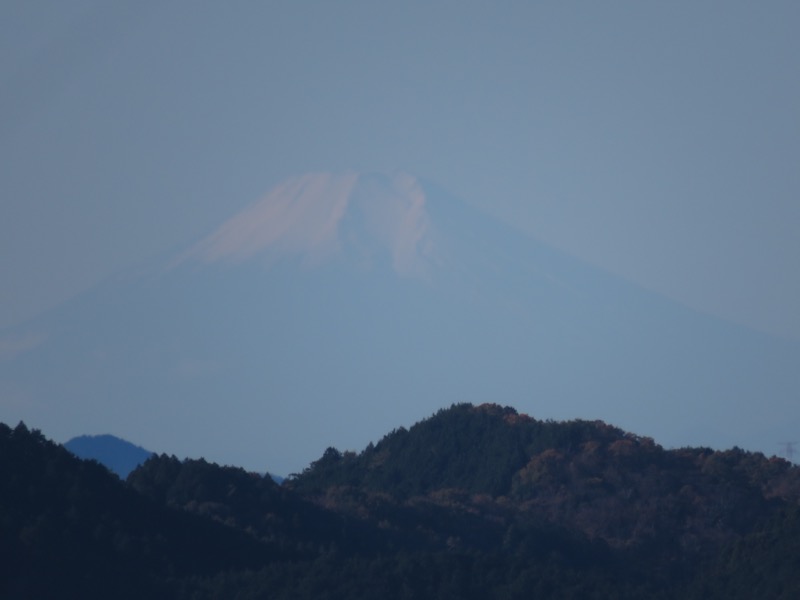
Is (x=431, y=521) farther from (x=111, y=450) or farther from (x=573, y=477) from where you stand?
(x=111, y=450)

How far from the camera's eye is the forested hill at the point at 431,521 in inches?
867

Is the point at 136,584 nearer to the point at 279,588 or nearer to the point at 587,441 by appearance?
the point at 279,588

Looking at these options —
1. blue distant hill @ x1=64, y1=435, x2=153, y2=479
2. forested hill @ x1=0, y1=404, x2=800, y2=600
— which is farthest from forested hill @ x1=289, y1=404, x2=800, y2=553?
blue distant hill @ x1=64, y1=435, x2=153, y2=479

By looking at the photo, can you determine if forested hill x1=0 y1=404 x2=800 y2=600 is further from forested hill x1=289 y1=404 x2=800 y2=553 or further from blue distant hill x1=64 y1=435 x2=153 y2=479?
blue distant hill x1=64 y1=435 x2=153 y2=479

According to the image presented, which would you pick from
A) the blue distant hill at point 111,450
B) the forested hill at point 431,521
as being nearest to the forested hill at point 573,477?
the forested hill at point 431,521

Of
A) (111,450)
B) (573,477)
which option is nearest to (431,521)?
(573,477)

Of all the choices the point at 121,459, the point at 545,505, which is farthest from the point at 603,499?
the point at 121,459

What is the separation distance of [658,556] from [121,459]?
2929cm

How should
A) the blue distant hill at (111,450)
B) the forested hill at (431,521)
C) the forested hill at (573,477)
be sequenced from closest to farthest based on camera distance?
the forested hill at (431,521) → the forested hill at (573,477) → the blue distant hill at (111,450)

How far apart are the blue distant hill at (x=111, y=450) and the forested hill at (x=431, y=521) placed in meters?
15.5

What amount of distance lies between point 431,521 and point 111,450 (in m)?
27.0

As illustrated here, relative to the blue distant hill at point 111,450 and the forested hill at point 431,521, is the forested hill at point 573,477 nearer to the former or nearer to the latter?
the forested hill at point 431,521

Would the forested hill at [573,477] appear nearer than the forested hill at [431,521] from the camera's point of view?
No

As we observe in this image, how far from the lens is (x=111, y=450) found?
5556 centimetres
